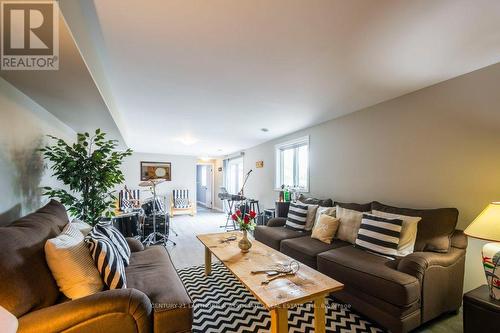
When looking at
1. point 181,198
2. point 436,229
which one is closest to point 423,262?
point 436,229

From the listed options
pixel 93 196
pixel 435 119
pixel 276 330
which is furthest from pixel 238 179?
pixel 276 330

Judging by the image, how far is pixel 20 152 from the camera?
1896 millimetres

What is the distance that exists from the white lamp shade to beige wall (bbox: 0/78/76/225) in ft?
11.1

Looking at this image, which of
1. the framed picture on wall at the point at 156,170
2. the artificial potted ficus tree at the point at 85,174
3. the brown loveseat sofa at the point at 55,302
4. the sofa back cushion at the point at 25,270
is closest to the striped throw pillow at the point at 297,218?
the brown loveseat sofa at the point at 55,302

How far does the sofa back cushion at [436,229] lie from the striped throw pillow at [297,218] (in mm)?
1427

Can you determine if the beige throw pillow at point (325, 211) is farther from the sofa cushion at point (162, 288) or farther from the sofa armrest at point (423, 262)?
the sofa cushion at point (162, 288)

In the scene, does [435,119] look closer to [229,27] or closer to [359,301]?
[359,301]

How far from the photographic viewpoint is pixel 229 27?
5.21 ft

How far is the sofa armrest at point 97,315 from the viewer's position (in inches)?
41.4

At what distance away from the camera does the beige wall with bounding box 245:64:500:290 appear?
2133 mm

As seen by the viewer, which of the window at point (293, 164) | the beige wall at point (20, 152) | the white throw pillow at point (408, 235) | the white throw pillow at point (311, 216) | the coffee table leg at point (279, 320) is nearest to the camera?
the coffee table leg at point (279, 320)

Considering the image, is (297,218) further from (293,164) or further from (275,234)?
(293,164)

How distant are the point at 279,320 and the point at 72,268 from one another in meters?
1.27

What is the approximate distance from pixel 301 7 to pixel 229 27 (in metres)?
0.50
